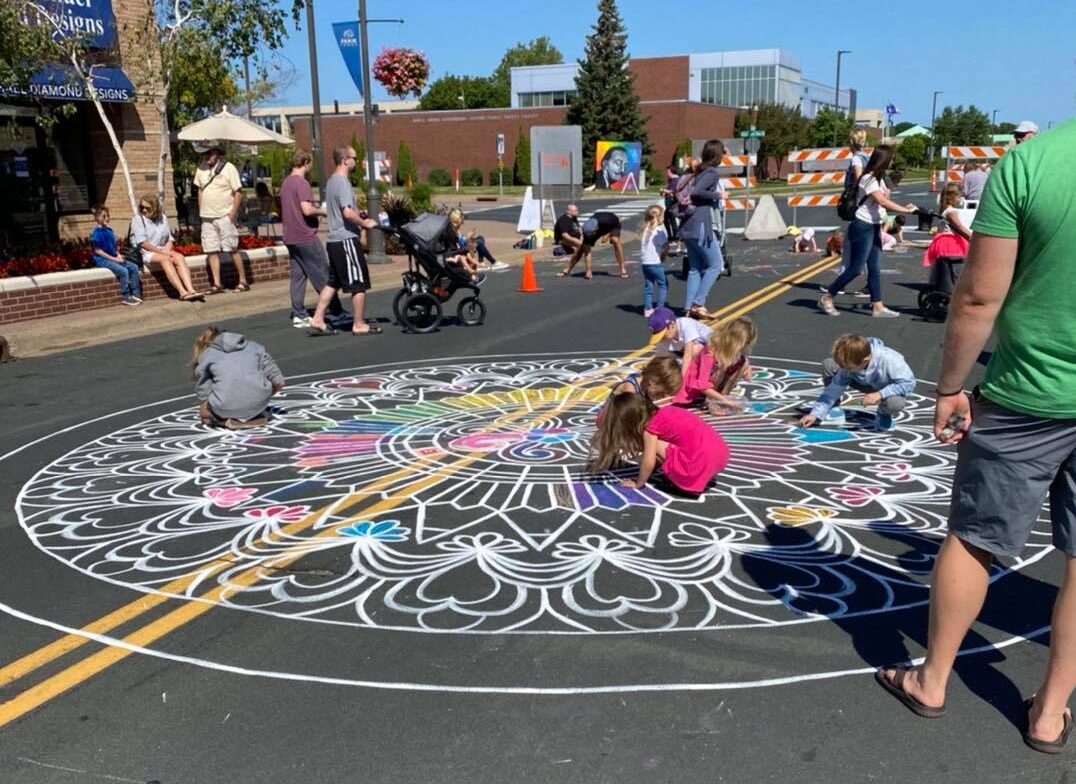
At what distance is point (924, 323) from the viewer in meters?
11.6

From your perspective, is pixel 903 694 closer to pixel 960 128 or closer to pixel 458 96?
pixel 960 128

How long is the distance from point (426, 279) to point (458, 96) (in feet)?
334

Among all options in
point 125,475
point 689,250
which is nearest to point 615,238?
point 689,250

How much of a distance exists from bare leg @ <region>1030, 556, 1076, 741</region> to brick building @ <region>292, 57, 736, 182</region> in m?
66.7

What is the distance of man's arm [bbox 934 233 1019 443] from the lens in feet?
9.42

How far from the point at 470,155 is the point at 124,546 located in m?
67.4

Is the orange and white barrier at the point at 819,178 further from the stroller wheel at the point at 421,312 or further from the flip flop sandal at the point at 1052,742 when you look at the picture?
the flip flop sandal at the point at 1052,742

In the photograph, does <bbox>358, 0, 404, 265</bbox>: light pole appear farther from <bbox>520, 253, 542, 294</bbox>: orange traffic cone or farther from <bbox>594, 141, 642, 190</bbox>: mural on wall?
<bbox>594, 141, 642, 190</bbox>: mural on wall

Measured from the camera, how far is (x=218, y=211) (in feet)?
46.3

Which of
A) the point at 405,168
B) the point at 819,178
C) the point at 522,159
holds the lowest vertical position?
the point at 819,178

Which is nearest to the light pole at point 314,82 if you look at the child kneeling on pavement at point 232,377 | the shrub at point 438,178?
the child kneeling on pavement at point 232,377

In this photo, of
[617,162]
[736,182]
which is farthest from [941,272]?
[617,162]

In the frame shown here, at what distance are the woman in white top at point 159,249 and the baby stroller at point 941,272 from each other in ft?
32.0

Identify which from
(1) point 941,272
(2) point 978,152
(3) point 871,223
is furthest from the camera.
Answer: (2) point 978,152
